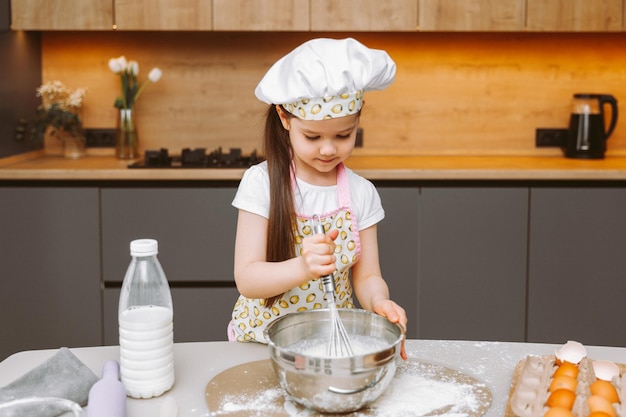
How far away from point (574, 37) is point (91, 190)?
1.97 m

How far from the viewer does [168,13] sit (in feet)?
9.41

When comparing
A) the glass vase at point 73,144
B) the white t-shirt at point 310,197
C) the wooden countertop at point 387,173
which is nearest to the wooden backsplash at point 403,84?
the glass vase at point 73,144

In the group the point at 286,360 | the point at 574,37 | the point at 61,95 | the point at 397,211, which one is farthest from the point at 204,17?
the point at 286,360

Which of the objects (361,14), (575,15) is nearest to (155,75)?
(361,14)

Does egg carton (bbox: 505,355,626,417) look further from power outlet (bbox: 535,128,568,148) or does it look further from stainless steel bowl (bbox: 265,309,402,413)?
power outlet (bbox: 535,128,568,148)

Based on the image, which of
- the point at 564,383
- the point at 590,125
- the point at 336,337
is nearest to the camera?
the point at 564,383

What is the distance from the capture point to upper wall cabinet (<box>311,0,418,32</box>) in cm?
285

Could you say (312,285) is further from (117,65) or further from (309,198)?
(117,65)

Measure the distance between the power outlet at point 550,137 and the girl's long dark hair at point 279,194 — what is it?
6.45ft

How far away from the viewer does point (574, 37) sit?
3.17m

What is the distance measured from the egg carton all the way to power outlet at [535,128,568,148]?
220 centimetres

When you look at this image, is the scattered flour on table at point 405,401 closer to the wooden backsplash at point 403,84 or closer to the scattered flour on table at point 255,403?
the scattered flour on table at point 255,403

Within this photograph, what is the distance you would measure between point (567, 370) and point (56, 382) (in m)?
0.68

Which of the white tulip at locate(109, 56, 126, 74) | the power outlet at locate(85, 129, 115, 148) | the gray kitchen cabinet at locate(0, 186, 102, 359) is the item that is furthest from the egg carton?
the power outlet at locate(85, 129, 115, 148)
